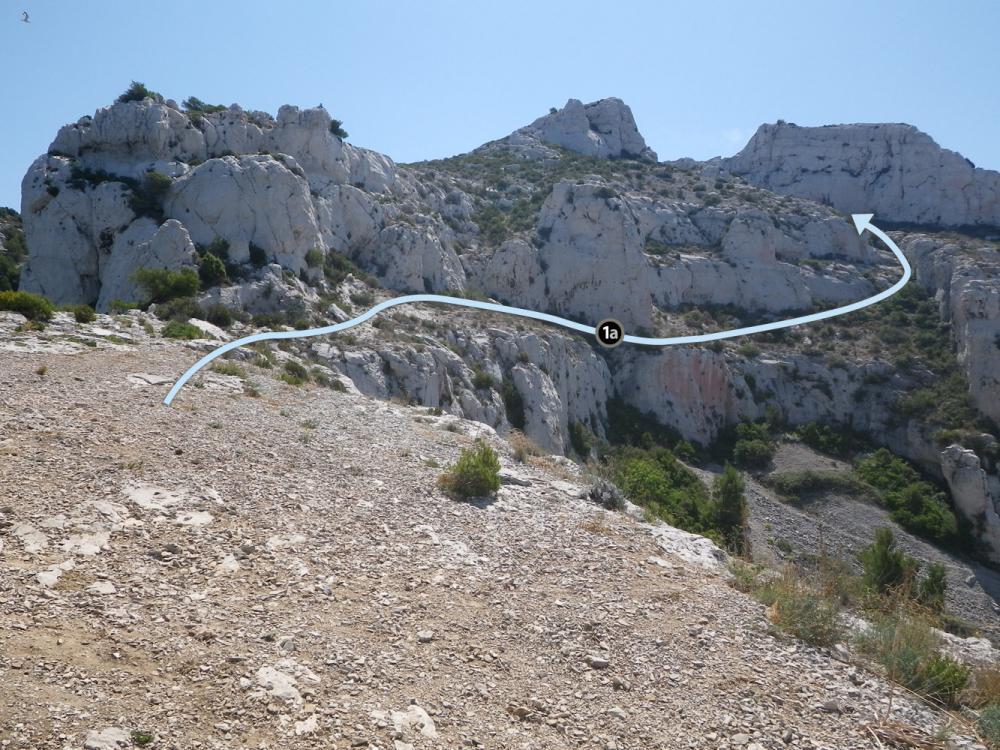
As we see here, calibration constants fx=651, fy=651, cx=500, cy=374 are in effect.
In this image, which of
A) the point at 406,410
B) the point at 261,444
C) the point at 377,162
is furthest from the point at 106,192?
the point at 261,444

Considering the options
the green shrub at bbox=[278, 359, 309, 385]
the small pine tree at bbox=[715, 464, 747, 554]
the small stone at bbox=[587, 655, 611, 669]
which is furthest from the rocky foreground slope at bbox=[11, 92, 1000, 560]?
the small stone at bbox=[587, 655, 611, 669]

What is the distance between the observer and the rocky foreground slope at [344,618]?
410 centimetres

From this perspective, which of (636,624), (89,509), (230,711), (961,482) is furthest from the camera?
(961,482)

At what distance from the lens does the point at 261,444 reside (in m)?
9.12

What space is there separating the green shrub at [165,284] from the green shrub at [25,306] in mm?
7225

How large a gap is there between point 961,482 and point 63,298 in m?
43.4

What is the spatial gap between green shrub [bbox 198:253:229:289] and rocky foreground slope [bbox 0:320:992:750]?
16.1 m

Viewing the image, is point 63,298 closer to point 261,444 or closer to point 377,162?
point 377,162

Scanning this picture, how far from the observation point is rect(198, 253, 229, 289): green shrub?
24188 mm

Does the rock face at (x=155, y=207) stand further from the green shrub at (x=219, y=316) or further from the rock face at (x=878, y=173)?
the rock face at (x=878, y=173)

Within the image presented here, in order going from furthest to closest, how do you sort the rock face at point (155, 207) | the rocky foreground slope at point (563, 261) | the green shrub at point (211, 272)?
1. the rocky foreground slope at point (563, 261)
2. the rock face at point (155, 207)
3. the green shrub at point (211, 272)

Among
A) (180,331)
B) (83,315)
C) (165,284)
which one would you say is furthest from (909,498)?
(83,315)

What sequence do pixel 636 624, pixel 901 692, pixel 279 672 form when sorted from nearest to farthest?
1. pixel 279 672
2. pixel 901 692
3. pixel 636 624

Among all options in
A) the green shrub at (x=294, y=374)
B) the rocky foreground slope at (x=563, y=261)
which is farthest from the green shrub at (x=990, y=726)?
the rocky foreground slope at (x=563, y=261)
